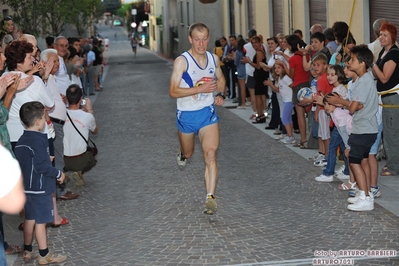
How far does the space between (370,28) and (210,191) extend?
880cm

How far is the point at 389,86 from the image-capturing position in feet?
34.9

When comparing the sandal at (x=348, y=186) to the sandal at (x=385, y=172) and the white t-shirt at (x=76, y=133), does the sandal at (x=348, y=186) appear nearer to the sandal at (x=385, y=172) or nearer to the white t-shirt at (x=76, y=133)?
the sandal at (x=385, y=172)

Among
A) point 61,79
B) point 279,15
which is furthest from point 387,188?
point 279,15

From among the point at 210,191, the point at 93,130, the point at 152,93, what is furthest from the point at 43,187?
the point at 152,93

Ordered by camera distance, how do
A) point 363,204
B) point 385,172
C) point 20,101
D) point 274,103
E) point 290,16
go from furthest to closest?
point 290,16 < point 274,103 < point 385,172 < point 363,204 < point 20,101

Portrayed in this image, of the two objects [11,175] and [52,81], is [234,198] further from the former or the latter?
[11,175]

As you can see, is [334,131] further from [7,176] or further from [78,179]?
[7,176]

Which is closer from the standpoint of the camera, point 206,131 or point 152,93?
point 206,131

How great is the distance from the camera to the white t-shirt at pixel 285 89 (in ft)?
46.4

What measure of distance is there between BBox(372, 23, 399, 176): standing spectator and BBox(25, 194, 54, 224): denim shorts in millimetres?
4795

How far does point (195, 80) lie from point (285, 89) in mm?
5379

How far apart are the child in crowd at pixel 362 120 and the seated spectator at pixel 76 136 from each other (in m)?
3.59

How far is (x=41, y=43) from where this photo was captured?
39969mm

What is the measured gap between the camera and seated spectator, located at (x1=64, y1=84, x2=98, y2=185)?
10.7 m
